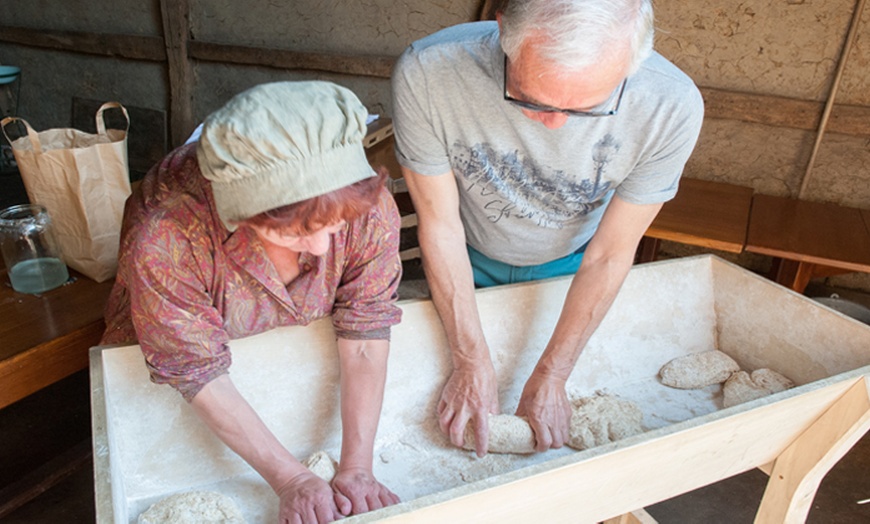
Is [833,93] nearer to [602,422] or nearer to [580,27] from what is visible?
[602,422]

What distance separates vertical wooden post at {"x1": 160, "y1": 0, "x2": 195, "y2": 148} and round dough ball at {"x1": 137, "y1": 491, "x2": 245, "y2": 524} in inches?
165

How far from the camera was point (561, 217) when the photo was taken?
158 centimetres

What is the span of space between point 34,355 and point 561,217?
1.34 meters

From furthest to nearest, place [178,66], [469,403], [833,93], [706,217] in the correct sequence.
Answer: [178,66]
[833,93]
[706,217]
[469,403]

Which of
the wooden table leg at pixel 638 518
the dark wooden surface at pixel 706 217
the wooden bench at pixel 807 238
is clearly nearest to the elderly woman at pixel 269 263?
the wooden table leg at pixel 638 518

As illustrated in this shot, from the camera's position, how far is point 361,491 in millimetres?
1221

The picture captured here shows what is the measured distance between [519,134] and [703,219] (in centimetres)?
179

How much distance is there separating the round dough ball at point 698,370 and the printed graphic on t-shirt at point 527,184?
22.6 inches

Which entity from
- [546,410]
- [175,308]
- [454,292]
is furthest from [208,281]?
[546,410]

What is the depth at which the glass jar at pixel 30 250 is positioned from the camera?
65.1 inches

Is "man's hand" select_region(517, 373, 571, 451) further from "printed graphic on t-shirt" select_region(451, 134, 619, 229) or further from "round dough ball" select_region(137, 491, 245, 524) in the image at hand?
"round dough ball" select_region(137, 491, 245, 524)

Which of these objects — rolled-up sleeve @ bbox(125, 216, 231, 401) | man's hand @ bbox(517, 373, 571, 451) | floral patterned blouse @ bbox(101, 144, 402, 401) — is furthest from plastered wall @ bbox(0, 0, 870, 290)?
rolled-up sleeve @ bbox(125, 216, 231, 401)

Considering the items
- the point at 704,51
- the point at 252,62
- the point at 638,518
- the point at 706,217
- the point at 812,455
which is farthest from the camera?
the point at 252,62

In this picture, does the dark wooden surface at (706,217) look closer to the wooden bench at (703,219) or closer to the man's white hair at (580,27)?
the wooden bench at (703,219)
